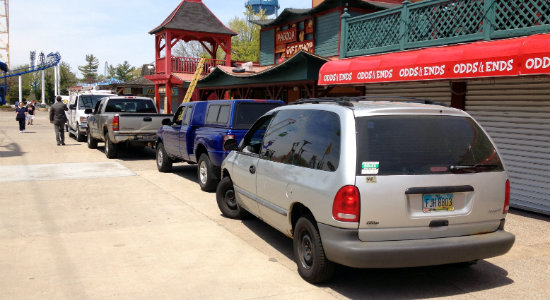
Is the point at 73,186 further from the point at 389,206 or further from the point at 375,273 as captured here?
the point at 389,206

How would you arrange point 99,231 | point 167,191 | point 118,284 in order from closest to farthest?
1. point 118,284
2. point 99,231
3. point 167,191

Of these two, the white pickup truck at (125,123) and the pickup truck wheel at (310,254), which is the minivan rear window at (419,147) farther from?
the white pickup truck at (125,123)

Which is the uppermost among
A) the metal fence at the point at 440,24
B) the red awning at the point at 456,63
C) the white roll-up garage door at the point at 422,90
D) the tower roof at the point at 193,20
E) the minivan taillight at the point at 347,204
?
the tower roof at the point at 193,20

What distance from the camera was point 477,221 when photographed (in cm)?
450

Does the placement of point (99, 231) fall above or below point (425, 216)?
below

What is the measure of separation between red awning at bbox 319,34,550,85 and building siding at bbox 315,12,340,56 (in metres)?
5.35

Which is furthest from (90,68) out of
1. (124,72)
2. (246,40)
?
(246,40)

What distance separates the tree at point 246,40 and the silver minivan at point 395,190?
43839 millimetres

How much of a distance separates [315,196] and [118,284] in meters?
2.17

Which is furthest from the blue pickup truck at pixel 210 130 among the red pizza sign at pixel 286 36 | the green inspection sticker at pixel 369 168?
the red pizza sign at pixel 286 36

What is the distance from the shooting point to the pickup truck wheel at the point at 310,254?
459 centimetres

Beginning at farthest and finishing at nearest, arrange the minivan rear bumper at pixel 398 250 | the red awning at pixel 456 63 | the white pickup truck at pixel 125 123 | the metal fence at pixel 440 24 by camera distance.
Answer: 1. the white pickup truck at pixel 125 123
2. the metal fence at pixel 440 24
3. the red awning at pixel 456 63
4. the minivan rear bumper at pixel 398 250

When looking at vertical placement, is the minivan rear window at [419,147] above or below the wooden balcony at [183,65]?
below

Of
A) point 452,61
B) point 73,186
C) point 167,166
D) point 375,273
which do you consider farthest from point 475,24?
point 73,186
